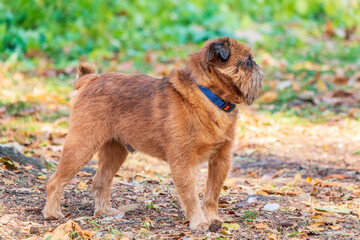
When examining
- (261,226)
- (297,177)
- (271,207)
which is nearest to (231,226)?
(261,226)

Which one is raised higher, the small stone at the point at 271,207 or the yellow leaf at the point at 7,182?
the small stone at the point at 271,207

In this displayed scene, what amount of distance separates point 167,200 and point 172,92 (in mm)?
1260

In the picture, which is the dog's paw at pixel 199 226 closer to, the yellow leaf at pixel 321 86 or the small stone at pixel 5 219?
the small stone at pixel 5 219

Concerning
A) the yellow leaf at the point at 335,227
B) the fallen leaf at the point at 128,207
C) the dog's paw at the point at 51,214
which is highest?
the yellow leaf at the point at 335,227

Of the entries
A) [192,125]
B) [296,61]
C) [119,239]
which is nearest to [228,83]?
[192,125]

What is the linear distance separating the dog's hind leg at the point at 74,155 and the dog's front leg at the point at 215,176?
100 cm

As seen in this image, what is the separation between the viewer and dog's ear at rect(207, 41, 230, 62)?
4148mm

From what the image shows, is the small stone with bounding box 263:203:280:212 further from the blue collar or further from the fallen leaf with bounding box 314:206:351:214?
the blue collar

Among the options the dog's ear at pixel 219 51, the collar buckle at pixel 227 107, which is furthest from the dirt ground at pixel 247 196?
the dog's ear at pixel 219 51

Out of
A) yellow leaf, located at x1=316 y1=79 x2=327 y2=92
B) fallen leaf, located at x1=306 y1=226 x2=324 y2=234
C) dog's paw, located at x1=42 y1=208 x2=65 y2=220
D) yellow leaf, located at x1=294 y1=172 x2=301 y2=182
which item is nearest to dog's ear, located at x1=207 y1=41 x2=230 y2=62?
fallen leaf, located at x1=306 y1=226 x2=324 y2=234

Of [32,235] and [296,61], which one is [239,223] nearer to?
[32,235]

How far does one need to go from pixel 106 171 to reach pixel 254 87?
1650 millimetres

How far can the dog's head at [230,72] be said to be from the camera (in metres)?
4.23

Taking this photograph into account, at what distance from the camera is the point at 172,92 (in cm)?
430
